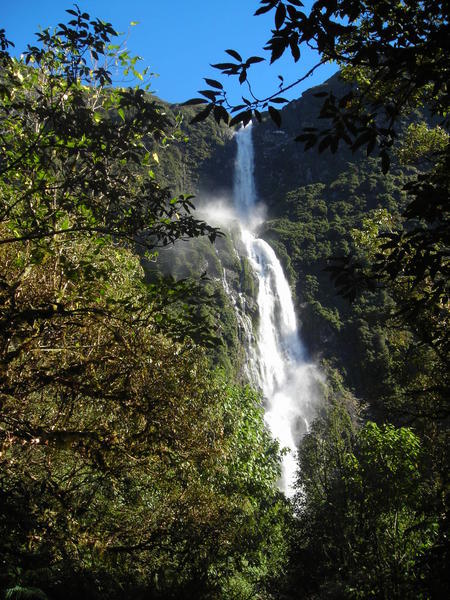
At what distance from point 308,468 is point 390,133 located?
14.9 m

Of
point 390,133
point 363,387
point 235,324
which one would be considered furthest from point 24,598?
point 363,387

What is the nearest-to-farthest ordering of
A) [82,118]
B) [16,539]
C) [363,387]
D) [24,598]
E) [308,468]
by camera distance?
[24,598] → [16,539] → [82,118] → [308,468] → [363,387]

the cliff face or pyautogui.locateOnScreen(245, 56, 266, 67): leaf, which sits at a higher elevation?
the cliff face

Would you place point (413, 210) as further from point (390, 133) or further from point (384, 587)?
point (384, 587)

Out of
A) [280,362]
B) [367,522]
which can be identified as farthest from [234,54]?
[280,362]

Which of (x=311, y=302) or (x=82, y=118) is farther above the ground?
(x=311, y=302)

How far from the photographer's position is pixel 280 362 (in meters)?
45.4

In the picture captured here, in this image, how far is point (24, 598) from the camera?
119 inches

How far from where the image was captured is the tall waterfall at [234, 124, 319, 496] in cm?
3844

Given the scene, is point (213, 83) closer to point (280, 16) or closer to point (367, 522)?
point (280, 16)

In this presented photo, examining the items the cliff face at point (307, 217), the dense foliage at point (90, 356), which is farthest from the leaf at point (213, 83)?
the cliff face at point (307, 217)

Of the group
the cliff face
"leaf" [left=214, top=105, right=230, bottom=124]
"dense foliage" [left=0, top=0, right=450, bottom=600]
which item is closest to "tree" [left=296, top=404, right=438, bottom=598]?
"dense foliage" [left=0, top=0, right=450, bottom=600]

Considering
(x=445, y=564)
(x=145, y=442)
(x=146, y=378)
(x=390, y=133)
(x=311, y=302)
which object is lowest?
(x=445, y=564)

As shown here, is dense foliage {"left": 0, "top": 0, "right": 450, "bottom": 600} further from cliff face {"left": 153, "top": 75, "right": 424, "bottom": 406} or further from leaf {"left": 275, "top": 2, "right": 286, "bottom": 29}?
cliff face {"left": 153, "top": 75, "right": 424, "bottom": 406}
